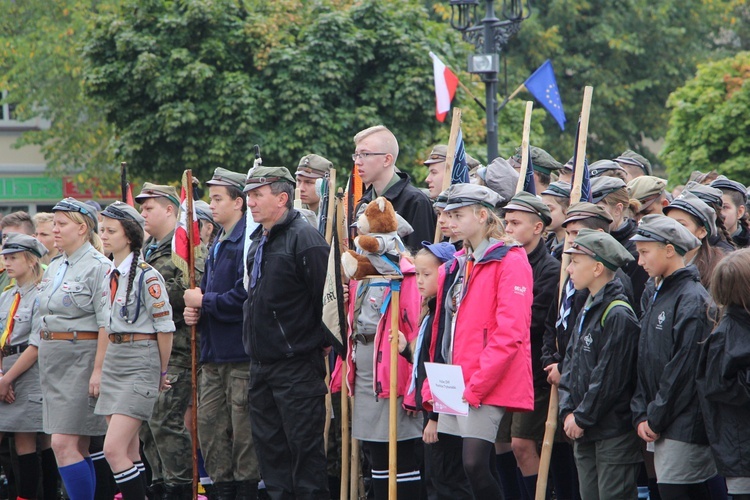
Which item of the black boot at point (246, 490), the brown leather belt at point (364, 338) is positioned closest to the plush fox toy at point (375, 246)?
the brown leather belt at point (364, 338)

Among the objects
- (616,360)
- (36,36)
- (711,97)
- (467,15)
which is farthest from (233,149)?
(616,360)

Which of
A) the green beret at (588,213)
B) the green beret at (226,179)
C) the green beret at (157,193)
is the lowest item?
the green beret at (588,213)

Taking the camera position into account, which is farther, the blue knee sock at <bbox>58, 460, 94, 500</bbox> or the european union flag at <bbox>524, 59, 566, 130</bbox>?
the european union flag at <bbox>524, 59, 566, 130</bbox>

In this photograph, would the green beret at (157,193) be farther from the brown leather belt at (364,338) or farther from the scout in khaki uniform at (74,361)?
the brown leather belt at (364,338)

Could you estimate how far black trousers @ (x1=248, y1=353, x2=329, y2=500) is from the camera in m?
6.67

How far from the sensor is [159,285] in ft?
24.4

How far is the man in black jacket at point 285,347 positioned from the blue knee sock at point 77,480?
1.47 meters

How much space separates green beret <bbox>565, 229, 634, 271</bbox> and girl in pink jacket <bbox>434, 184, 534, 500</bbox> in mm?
346

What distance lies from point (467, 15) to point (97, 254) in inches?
347

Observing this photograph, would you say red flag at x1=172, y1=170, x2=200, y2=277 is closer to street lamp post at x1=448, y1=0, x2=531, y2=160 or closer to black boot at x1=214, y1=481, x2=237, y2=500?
black boot at x1=214, y1=481, x2=237, y2=500

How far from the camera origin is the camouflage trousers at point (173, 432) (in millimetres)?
7922

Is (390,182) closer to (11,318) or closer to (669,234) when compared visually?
(669,234)

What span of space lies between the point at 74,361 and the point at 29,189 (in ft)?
84.3

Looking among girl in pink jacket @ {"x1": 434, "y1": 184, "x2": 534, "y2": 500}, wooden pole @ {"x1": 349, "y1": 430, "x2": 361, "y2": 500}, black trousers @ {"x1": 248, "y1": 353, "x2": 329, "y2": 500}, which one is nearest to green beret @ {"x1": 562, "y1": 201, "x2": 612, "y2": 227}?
girl in pink jacket @ {"x1": 434, "y1": 184, "x2": 534, "y2": 500}
